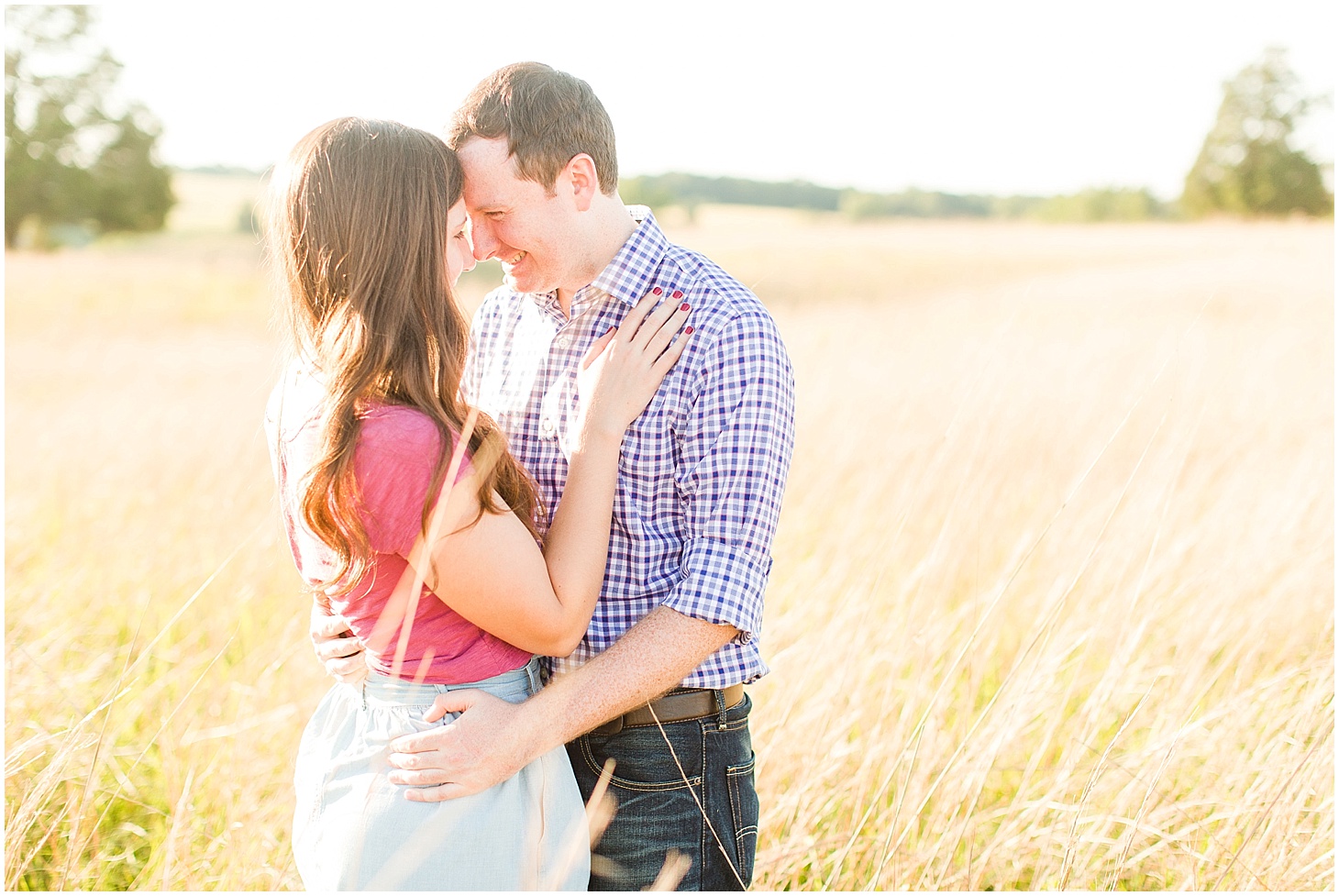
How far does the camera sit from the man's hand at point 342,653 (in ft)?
5.89

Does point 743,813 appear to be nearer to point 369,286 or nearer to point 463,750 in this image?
point 463,750

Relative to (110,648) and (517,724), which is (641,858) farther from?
(110,648)

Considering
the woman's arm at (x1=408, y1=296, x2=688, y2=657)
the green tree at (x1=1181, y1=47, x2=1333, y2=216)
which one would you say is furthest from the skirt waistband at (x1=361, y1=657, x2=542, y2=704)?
the green tree at (x1=1181, y1=47, x2=1333, y2=216)

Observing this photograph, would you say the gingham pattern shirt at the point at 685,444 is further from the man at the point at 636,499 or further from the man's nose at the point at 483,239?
the man's nose at the point at 483,239

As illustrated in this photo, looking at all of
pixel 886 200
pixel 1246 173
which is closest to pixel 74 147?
pixel 886 200

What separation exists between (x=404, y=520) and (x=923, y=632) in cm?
156

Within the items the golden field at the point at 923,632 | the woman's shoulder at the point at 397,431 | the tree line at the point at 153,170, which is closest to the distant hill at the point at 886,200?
the tree line at the point at 153,170

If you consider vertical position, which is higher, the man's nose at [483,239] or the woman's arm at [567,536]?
the man's nose at [483,239]

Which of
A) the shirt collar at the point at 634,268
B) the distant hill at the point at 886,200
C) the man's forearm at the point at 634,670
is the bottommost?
the man's forearm at the point at 634,670

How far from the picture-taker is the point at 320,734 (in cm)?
180

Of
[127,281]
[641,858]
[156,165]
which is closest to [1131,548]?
[641,858]

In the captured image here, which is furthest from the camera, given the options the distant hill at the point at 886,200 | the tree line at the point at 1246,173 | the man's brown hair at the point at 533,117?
the tree line at the point at 1246,173

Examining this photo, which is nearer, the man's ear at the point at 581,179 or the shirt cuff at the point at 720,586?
the shirt cuff at the point at 720,586

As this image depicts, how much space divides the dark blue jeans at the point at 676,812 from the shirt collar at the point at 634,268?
0.90 meters
